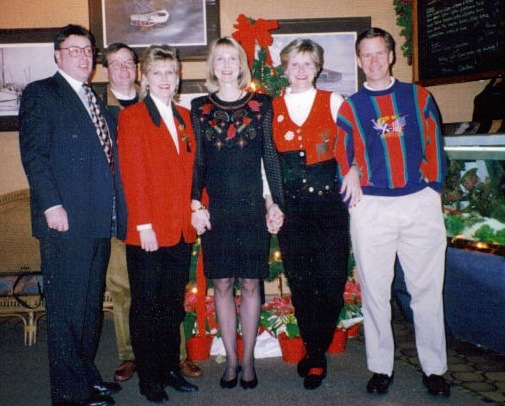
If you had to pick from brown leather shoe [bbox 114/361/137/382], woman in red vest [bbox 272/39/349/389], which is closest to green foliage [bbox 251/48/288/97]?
woman in red vest [bbox 272/39/349/389]

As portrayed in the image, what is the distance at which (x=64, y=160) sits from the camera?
205 centimetres

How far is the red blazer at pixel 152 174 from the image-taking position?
211 cm

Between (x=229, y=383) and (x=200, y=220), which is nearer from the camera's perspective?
(x=200, y=220)

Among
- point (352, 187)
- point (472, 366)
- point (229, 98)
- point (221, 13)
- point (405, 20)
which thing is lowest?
point (472, 366)

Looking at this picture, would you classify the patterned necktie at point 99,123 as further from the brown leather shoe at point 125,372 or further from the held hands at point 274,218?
the brown leather shoe at point 125,372

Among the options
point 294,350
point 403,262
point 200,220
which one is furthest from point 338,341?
point 200,220

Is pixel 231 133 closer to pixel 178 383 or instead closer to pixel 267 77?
pixel 267 77

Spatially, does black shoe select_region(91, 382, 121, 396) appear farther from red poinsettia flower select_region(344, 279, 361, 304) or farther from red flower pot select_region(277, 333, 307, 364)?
red poinsettia flower select_region(344, 279, 361, 304)

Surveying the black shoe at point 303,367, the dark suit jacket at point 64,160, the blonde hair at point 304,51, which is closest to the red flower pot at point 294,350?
the black shoe at point 303,367

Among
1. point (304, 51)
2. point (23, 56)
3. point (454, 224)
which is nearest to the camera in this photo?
point (304, 51)

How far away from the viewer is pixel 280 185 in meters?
2.28

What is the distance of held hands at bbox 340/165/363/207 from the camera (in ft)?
7.29

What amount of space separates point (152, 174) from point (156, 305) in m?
0.58

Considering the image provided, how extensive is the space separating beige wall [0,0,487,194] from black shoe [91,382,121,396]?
205cm
